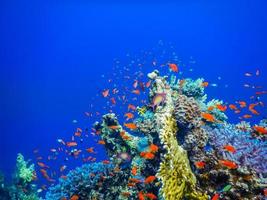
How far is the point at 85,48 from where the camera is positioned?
5950 inches

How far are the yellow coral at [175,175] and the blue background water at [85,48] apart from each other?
6703cm

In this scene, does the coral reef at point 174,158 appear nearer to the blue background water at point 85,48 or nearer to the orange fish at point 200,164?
the orange fish at point 200,164

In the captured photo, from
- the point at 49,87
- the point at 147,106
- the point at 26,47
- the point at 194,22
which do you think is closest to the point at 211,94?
the point at 194,22

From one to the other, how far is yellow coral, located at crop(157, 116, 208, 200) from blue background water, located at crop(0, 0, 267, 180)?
6703cm

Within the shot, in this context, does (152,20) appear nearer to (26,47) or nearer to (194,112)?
(26,47)

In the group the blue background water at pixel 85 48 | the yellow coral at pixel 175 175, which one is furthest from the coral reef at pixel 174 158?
the blue background water at pixel 85 48

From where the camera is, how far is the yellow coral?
605 centimetres

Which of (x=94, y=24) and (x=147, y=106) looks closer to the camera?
(x=147, y=106)

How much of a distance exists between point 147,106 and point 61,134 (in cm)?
8879

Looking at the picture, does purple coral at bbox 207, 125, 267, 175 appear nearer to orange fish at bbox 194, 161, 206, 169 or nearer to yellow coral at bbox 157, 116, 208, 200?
orange fish at bbox 194, 161, 206, 169

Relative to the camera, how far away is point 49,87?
418 feet

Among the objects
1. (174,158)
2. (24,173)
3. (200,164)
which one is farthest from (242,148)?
(24,173)

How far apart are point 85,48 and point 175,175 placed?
148 meters

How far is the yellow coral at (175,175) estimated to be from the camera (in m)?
6.05
